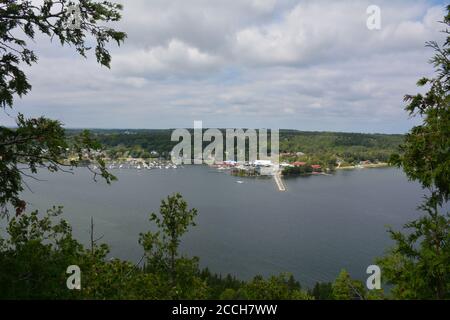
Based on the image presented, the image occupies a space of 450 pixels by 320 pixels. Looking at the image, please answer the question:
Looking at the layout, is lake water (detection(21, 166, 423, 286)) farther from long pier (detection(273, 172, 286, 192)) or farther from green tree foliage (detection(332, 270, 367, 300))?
green tree foliage (detection(332, 270, 367, 300))

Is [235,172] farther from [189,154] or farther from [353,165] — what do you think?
[353,165]

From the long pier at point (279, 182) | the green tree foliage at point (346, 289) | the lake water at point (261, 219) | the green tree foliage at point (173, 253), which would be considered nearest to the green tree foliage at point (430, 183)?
the green tree foliage at point (346, 289)

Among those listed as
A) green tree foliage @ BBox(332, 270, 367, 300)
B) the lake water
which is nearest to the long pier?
the lake water

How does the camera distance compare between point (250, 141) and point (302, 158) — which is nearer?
point (302, 158)

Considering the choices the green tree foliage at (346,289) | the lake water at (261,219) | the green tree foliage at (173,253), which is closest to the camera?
the green tree foliage at (173,253)

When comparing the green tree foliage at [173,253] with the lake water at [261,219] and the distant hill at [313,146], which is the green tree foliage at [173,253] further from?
the distant hill at [313,146]

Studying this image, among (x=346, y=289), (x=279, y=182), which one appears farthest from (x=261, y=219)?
(x=346, y=289)
